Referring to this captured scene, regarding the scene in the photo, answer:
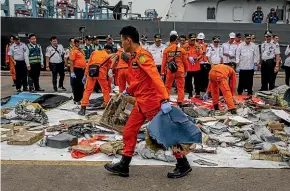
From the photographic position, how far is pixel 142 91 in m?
4.28

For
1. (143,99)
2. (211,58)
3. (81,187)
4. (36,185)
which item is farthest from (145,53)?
(211,58)

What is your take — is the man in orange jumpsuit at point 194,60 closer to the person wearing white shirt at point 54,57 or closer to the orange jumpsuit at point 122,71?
the orange jumpsuit at point 122,71

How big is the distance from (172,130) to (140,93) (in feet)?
1.96

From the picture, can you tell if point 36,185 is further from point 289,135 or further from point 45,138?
point 289,135

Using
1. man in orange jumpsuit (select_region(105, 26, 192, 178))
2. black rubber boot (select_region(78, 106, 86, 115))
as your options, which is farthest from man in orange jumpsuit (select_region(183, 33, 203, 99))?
man in orange jumpsuit (select_region(105, 26, 192, 178))

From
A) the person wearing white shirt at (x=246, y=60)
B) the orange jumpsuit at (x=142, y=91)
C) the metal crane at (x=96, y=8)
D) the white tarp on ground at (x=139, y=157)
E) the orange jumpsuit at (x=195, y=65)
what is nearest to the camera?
the orange jumpsuit at (x=142, y=91)

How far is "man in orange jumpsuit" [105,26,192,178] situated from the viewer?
13.6ft

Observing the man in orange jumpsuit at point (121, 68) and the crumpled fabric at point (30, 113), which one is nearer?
the crumpled fabric at point (30, 113)

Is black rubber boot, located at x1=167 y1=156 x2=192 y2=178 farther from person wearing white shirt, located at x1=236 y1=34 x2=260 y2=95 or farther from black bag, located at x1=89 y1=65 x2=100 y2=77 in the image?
person wearing white shirt, located at x1=236 y1=34 x2=260 y2=95

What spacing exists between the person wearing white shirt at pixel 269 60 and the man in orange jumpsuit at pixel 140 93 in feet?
23.9

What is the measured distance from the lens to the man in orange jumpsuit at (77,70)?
9.17 meters

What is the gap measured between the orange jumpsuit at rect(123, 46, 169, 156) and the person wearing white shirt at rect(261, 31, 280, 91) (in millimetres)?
7335

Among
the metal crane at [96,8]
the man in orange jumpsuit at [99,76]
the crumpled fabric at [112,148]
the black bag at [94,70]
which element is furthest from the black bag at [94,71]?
the metal crane at [96,8]

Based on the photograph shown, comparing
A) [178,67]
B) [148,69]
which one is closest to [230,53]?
[178,67]
